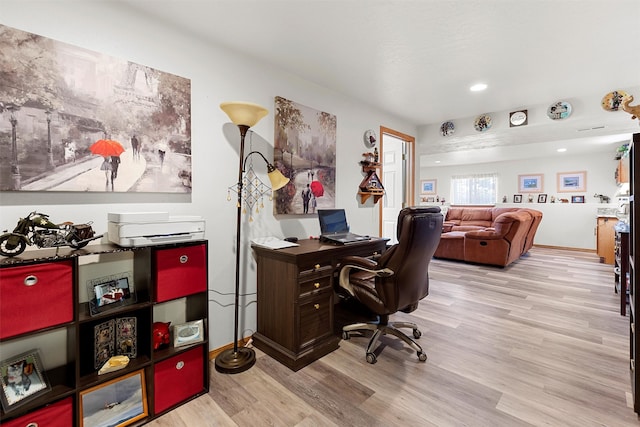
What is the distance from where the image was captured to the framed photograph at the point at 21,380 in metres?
1.17

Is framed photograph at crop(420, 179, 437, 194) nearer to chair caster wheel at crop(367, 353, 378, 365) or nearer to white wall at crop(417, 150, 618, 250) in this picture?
white wall at crop(417, 150, 618, 250)

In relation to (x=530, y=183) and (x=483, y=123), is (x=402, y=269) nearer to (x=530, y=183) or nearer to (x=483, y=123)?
(x=483, y=123)

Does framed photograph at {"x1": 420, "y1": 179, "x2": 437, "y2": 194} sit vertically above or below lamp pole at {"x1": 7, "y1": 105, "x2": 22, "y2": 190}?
above

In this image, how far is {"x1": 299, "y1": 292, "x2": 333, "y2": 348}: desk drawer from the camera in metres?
2.03

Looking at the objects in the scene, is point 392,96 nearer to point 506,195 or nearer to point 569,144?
point 569,144

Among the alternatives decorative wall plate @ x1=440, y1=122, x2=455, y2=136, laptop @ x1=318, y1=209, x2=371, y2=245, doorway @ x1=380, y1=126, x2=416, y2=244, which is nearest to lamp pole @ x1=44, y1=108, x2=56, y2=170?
laptop @ x1=318, y1=209, x2=371, y2=245

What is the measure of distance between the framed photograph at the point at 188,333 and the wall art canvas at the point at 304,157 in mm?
1112

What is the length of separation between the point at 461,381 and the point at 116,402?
6.56 ft

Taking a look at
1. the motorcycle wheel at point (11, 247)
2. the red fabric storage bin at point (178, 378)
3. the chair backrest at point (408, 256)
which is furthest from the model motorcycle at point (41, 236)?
the chair backrest at point (408, 256)

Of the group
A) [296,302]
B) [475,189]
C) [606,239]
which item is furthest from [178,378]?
[475,189]

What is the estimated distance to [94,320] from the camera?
54.9 inches

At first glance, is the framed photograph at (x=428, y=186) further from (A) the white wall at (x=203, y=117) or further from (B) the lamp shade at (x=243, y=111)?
(B) the lamp shade at (x=243, y=111)

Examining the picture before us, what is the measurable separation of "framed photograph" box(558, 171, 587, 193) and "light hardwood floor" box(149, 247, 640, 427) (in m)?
5.05

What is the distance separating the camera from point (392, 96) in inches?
128
